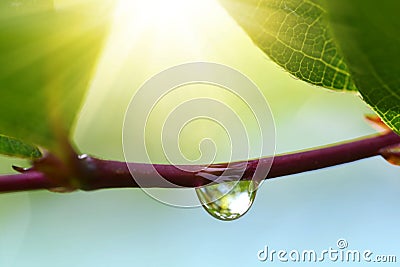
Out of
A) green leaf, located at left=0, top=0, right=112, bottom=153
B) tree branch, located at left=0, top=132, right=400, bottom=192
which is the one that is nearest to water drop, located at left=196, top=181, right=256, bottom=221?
tree branch, located at left=0, top=132, right=400, bottom=192

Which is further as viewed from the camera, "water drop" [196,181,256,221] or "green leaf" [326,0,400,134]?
"water drop" [196,181,256,221]

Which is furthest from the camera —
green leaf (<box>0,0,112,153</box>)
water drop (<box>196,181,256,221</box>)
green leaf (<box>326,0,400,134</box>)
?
water drop (<box>196,181,256,221</box>)

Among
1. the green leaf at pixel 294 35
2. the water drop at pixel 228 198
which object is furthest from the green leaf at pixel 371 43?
the water drop at pixel 228 198

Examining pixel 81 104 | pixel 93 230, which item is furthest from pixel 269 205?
pixel 81 104

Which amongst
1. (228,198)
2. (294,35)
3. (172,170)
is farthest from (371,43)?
(228,198)

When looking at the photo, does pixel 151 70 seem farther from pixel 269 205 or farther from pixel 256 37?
pixel 269 205

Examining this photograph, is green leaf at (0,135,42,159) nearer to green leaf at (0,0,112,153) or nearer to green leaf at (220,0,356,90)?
green leaf at (0,0,112,153)

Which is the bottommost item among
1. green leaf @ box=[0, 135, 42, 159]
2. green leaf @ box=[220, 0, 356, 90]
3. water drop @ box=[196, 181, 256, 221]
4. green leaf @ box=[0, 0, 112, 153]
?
water drop @ box=[196, 181, 256, 221]

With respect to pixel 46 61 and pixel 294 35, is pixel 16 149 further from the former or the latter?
pixel 294 35
